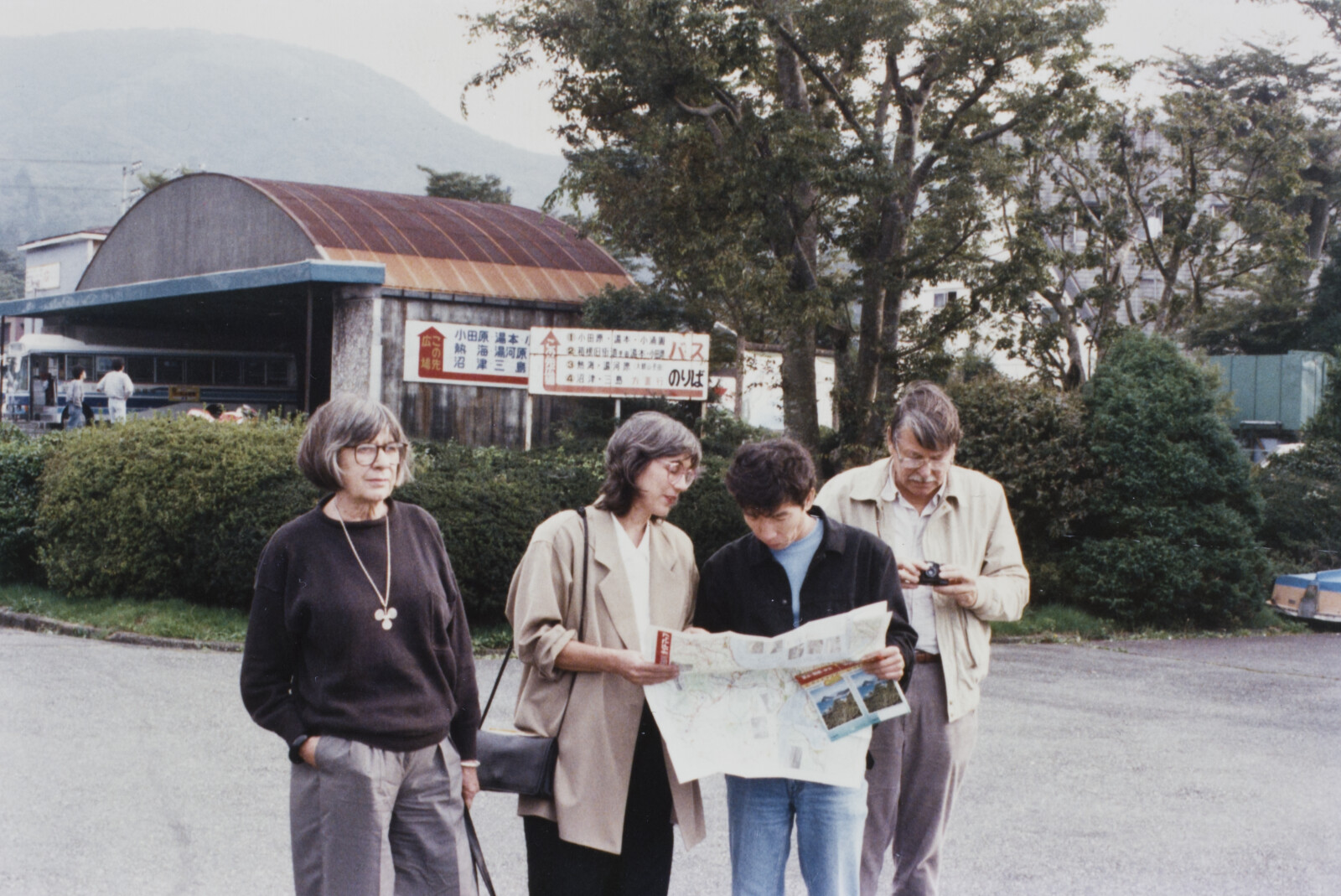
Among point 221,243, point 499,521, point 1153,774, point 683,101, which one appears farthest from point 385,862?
point 221,243

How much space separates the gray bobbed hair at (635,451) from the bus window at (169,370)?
26524mm

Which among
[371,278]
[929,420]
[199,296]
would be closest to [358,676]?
[929,420]

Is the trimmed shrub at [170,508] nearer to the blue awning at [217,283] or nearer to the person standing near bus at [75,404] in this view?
the blue awning at [217,283]

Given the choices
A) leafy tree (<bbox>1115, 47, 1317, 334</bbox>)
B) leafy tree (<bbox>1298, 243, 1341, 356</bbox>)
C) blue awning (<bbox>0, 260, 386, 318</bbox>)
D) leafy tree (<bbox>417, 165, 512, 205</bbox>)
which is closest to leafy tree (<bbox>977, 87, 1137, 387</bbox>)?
leafy tree (<bbox>1115, 47, 1317, 334</bbox>)

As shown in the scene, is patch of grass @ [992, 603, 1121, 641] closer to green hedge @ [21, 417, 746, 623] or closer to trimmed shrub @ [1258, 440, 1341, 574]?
green hedge @ [21, 417, 746, 623]

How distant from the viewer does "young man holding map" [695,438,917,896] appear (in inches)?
131

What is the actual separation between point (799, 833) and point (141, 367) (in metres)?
27.0

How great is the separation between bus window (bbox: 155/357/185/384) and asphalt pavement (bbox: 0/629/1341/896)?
18.6 metres

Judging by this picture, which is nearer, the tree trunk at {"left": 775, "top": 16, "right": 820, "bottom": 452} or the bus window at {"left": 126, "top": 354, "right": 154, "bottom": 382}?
the tree trunk at {"left": 775, "top": 16, "right": 820, "bottom": 452}

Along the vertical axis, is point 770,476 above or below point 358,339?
below

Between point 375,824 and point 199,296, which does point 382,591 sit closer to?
point 375,824

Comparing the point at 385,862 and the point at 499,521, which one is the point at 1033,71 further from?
the point at 385,862

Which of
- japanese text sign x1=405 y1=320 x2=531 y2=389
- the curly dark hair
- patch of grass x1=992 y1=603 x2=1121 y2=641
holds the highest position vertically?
japanese text sign x1=405 y1=320 x2=531 y2=389

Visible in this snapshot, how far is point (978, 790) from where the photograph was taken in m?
6.62
